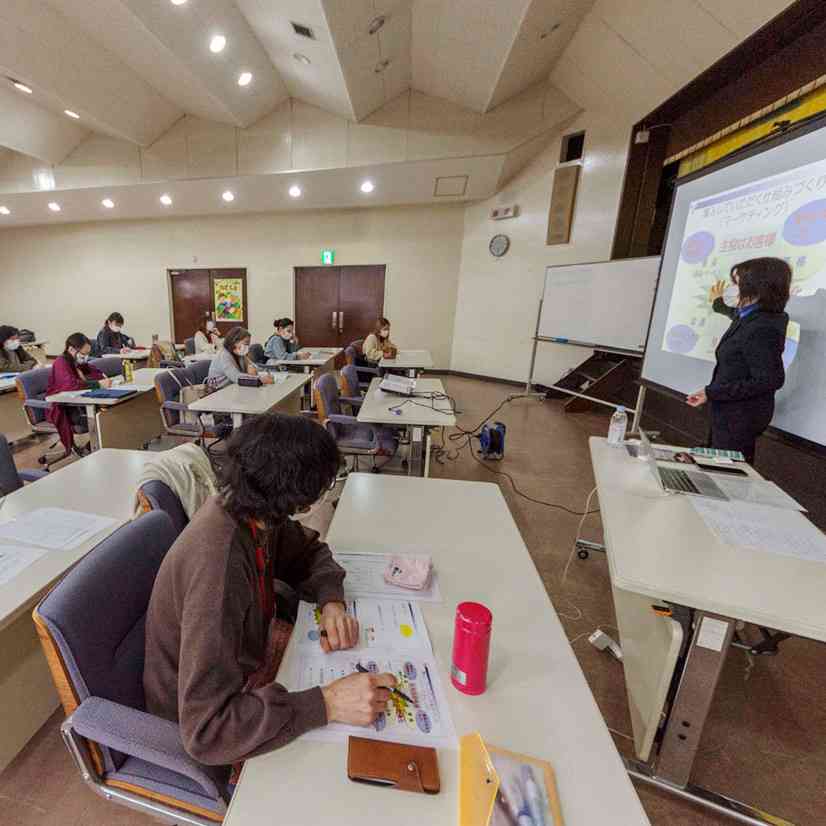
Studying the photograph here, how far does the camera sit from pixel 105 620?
0.83m

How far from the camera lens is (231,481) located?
0.77 meters

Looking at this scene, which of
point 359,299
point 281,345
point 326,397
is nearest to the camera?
point 326,397

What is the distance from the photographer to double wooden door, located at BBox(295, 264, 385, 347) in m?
7.77

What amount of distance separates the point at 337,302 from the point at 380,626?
7.71m

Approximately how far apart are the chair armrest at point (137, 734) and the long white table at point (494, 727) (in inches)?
6.9

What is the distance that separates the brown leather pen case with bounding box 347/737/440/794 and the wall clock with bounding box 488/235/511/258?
277 inches

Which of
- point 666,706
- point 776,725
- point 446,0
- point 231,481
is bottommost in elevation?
point 776,725

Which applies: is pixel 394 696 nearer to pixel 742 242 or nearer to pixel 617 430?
pixel 617 430

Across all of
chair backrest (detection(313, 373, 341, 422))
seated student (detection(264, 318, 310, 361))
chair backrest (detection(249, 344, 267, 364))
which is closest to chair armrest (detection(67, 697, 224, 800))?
chair backrest (detection(313, 373, 341, 422))

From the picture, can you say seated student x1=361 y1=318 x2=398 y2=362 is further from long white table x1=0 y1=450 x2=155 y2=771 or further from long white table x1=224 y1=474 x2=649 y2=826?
long white table x1=224 y1=474 x2=649 y2=826

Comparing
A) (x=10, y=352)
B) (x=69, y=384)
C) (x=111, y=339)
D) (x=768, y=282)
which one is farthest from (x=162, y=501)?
(x=111, y=339)

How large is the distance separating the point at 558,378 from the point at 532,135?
3393mm

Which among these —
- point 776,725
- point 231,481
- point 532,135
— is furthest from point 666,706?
point 532,135

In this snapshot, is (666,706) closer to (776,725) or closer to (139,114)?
(776,725)
